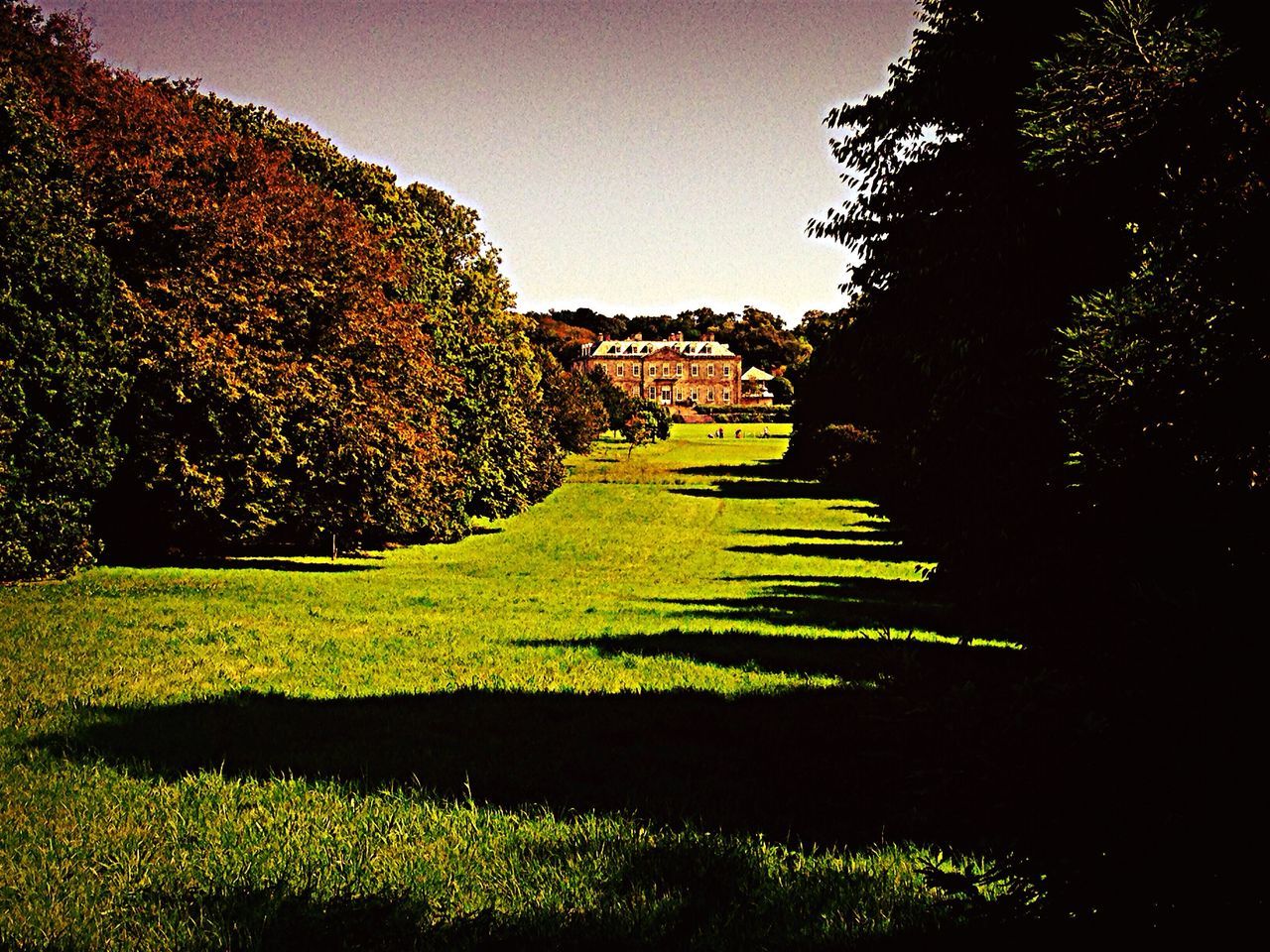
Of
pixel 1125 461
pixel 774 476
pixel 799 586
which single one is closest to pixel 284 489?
pixel 799 586

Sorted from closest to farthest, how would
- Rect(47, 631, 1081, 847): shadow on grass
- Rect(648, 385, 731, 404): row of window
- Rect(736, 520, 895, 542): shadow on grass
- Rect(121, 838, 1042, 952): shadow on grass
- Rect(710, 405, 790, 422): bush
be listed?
Rect(47, 631, 1081, 847): shadow on grass < Rect(121, 838, 1042, 952): shadow on grass < Rect(736, 520, 895, 542): shadow on grass < Rect(710, 405, 790, 422): bush < Rect(648, 385, 731, 404): row of window

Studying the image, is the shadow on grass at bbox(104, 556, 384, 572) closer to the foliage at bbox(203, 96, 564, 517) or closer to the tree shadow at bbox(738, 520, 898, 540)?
the foliage at bbox(203, 96, 564, 517)

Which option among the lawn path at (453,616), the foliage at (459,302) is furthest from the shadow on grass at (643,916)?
the foliage at (459,302)

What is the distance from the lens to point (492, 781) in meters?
6.45

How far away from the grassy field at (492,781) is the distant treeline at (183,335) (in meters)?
5.38

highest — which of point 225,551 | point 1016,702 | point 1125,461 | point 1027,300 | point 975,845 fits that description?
point 1027,300

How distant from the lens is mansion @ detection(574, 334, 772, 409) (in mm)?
169500

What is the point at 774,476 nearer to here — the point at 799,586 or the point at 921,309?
the point at 799,586

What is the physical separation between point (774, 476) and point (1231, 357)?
6857cm

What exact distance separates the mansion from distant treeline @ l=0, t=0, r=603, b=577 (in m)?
139

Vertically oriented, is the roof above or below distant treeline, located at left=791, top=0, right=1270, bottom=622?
above

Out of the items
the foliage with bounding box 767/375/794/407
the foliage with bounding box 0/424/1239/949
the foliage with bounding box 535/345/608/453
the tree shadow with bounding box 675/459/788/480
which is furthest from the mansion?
the foliage with bounding box 0/424/1239/949

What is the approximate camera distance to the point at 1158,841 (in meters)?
2.93

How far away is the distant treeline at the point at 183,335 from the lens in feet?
58.3
